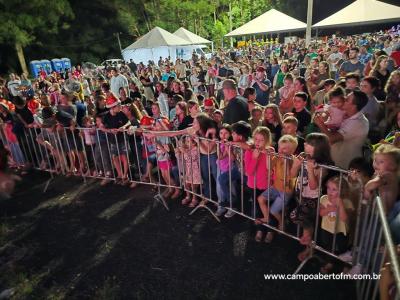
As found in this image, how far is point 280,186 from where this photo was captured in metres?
4.34

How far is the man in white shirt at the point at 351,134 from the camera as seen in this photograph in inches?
173

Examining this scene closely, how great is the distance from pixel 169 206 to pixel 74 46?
3775 cm

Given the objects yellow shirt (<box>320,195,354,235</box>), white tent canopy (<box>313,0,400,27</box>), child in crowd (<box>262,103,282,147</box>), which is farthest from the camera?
white tent canopy (<box>313,0,400,27</box>)

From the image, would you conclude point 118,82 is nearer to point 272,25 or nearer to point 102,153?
point 102,153

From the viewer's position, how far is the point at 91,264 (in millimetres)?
4395

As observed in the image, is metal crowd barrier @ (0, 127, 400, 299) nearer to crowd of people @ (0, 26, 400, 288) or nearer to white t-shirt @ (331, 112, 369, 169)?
crowd of people @ (0, 26, 400, 288)

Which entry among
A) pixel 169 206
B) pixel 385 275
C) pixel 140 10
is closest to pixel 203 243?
pixel 169 206

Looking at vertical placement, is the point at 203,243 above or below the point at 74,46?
below

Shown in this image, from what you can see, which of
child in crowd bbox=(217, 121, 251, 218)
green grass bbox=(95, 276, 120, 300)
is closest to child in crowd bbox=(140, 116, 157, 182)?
child in crowd bbox=(217, 121, 251, 218)

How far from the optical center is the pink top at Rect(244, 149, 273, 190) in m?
4.43

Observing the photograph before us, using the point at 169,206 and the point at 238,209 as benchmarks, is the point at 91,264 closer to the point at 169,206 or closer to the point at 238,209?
the point at 169,206

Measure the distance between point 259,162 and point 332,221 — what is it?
4.04ft

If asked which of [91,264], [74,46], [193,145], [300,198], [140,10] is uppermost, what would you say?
[140,10]

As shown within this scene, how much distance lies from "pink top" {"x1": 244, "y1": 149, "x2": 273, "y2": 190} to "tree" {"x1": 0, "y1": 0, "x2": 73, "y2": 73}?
31.7 m
